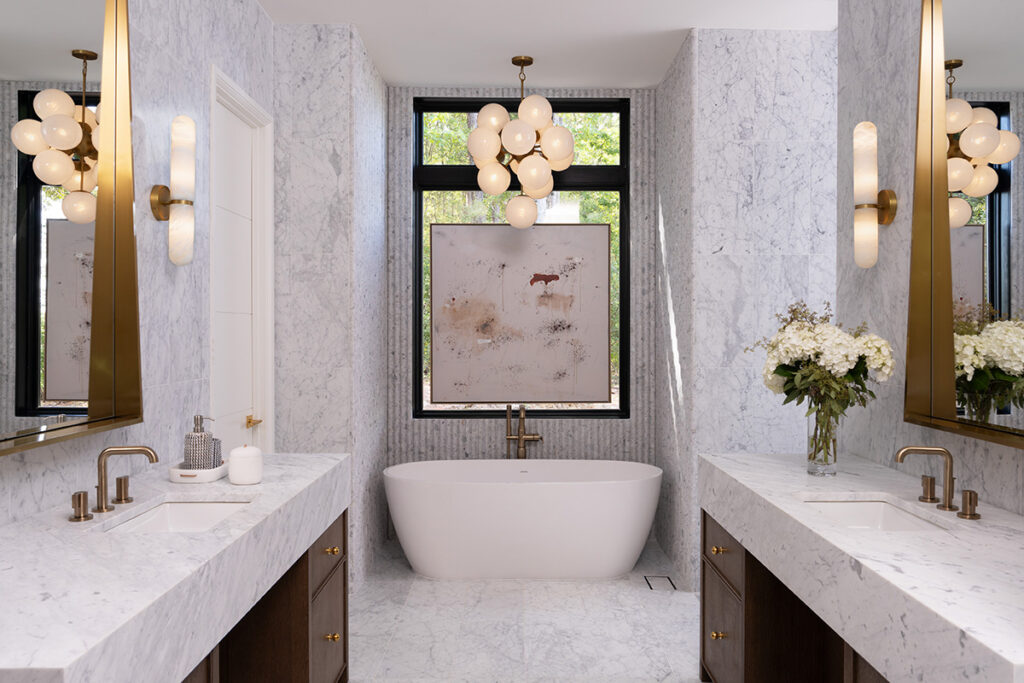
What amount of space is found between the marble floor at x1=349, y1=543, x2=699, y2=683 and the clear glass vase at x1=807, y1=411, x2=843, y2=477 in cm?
102

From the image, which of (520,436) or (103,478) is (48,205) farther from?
(520,436)

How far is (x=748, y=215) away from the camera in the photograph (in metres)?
3.76

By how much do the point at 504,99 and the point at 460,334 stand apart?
144 centimetres

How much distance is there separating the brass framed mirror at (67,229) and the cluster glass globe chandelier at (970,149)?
86.6 inches

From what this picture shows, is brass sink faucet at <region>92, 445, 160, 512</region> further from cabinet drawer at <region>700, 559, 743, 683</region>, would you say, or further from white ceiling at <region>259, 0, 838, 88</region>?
white ceiling at <region>259, 0, 838, 88</region>

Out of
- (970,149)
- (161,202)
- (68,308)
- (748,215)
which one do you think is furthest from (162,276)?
(748,215)

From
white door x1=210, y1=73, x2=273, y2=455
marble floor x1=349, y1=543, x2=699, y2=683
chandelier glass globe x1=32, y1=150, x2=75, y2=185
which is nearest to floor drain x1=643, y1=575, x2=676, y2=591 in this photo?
marble floor x1=349, y1=543, x2=699, y2=683

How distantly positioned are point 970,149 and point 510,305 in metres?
2.97

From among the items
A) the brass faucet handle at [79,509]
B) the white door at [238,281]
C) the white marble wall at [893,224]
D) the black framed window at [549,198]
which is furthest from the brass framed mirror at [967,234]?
the black framed window at [549,198]

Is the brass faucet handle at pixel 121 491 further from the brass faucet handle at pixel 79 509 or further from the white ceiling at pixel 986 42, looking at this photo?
the white ceiling at pixel 986 42

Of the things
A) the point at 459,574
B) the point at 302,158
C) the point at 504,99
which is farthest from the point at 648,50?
the point at 459,574

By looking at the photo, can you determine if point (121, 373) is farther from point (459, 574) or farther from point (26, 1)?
point (459, 574)

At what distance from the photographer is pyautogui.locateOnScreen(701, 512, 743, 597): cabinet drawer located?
2330mm

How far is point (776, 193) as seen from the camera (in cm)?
377
